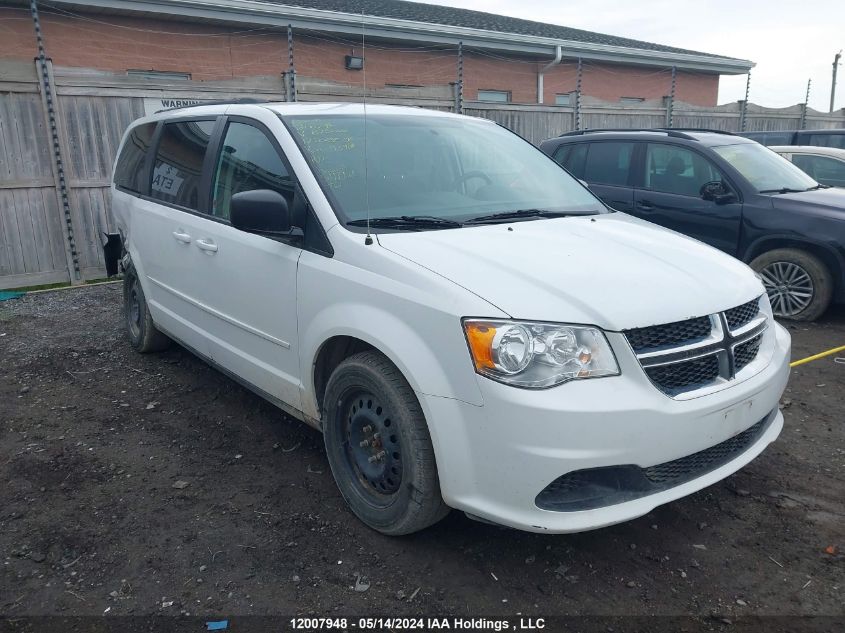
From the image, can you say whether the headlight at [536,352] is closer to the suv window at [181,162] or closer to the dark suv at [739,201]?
the suv window at [181,162]

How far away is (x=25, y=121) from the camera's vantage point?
7.84 m

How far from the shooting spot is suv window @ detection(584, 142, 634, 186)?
748 cm

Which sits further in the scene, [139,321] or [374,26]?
[374,26]

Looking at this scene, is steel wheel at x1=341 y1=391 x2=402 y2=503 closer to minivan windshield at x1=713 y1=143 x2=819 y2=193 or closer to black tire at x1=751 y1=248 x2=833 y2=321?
black tire at x1=751 y1=248 x2=833 y2=321

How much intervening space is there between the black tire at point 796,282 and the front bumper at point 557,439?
452cm

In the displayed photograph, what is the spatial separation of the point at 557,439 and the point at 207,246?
2.45 m

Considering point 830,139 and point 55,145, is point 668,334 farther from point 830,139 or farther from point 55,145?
point 830,139

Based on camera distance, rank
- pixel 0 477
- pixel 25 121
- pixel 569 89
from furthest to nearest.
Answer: pixel 569 89 < pixel 25 121 < pixel 0 477

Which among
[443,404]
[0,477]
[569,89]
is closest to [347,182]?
[443,404]

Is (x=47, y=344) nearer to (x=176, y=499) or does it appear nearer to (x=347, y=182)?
(x=176, y=499)

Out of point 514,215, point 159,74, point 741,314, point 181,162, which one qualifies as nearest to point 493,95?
point 159,74

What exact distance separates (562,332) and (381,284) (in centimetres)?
77

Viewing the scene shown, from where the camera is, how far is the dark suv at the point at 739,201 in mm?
6328

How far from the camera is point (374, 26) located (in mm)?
12750
